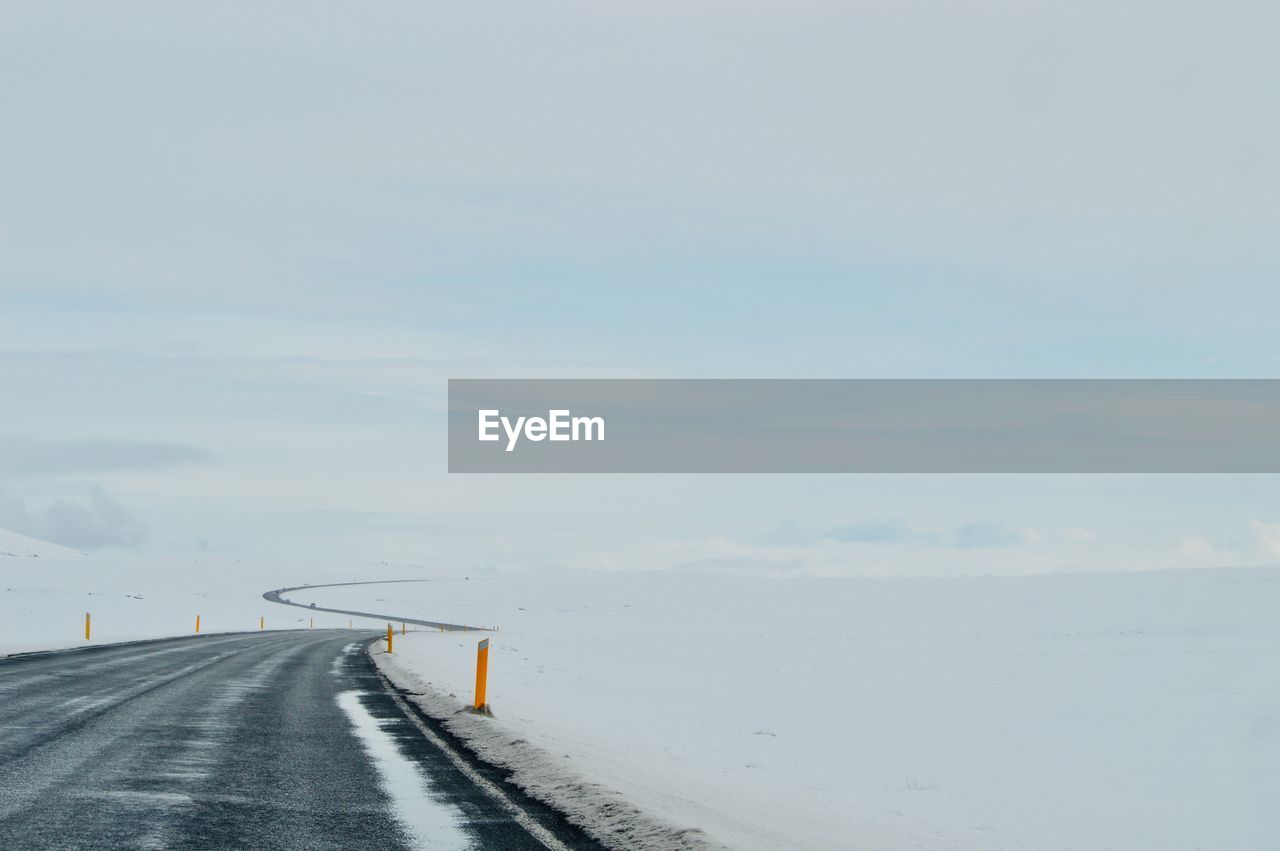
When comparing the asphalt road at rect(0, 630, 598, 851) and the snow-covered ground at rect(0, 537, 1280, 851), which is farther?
the snow-covered ground at rect(0, 537, 1280, 851)

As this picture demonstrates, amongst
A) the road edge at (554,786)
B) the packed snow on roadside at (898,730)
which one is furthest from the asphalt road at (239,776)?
the packed snow on roadside at (898,730)

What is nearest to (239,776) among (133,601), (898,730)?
(898,730)

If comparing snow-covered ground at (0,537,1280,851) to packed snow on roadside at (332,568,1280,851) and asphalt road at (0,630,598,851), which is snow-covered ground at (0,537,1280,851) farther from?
asphalt road at (0,630,598,851)

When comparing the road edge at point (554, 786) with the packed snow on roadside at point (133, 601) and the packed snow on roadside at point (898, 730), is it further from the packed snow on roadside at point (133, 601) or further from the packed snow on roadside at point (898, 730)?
the packed snow on roadside at point (133, 601)

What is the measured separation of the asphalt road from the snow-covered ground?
1.04 meters

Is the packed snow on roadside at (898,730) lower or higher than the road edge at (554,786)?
lower

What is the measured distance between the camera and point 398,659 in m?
32.8

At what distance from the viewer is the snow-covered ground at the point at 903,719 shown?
11875 mm

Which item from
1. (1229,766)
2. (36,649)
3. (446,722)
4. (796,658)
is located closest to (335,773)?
(446,722)

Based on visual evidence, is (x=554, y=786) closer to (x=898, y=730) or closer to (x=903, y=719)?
(x=898, y=730)

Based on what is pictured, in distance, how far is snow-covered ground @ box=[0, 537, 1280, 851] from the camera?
39.0 ft

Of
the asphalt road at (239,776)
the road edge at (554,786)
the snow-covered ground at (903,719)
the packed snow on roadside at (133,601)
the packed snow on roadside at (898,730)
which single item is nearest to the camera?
the asphalt road at (239,776)

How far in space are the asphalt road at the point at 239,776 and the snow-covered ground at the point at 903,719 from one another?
104cm

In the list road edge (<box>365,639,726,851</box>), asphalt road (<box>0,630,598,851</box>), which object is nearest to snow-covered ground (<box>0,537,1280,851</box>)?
road edge (<box>365,639,726,851</box>)
